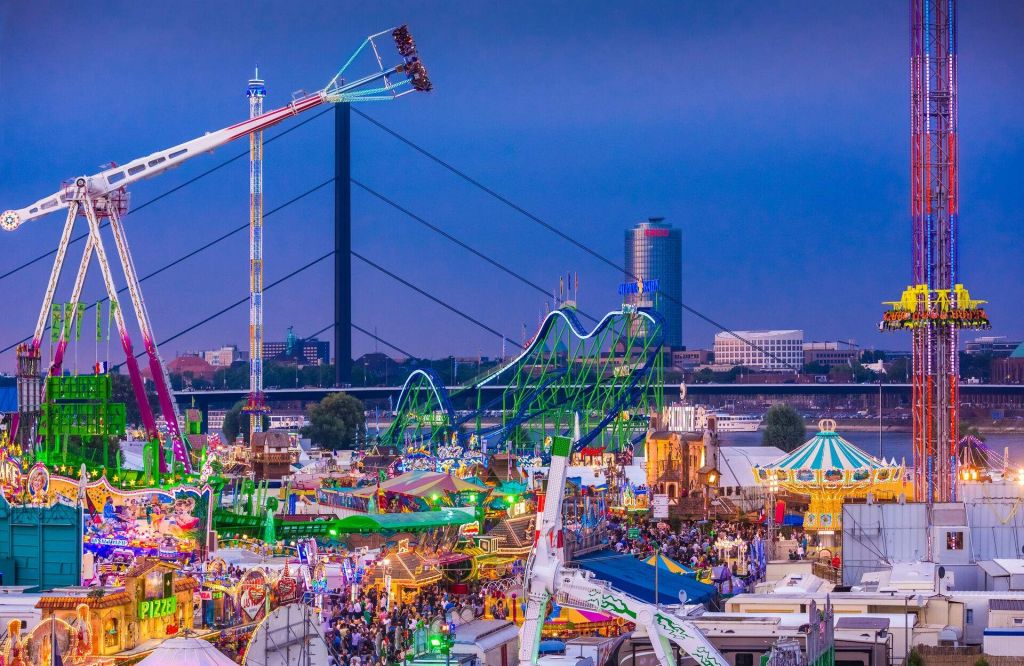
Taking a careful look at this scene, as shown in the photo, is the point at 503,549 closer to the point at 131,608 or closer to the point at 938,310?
the point at 938,310

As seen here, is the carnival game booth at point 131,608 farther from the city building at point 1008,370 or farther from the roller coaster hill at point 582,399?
the city building at point 1008,370

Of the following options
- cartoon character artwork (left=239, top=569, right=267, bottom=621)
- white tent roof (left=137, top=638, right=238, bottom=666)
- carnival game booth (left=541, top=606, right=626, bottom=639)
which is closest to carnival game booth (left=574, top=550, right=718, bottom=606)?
carnival game booth (left=541, top=606, right=626, bottom=639)

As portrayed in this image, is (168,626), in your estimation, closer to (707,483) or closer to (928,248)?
(928,248)

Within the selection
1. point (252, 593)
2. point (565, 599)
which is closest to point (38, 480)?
point (252, 593)

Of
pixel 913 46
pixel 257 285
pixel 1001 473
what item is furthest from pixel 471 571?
pixel 257 285

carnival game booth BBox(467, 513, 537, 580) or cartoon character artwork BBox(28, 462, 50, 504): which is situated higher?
cartoon character artwork BBox(28, 462, 50, 504)

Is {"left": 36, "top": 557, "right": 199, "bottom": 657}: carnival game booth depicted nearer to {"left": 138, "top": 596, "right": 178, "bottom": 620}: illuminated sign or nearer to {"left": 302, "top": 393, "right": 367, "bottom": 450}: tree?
{"left": 138, "top": 596, "right": 178, "bottom": 620}: illuminated sign

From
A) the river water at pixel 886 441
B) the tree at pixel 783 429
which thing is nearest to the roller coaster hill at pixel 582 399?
the tree at pixel 783 429
